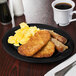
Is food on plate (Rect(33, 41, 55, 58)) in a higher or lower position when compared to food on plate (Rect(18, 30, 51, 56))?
lower

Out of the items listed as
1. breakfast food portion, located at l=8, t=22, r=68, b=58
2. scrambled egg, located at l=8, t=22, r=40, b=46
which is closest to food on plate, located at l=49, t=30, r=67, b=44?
breakfast food portion, located at l=8, t=22, r=68, b=58

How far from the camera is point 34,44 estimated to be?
820 mm

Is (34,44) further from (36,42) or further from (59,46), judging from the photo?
(59,46)

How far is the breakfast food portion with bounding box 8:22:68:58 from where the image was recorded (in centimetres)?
80

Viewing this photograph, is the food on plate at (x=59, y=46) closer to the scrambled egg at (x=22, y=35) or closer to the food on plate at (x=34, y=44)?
the food on plate at (x=34, y=44)

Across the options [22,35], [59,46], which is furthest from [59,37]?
[22,35]

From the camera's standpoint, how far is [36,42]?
2.72ft

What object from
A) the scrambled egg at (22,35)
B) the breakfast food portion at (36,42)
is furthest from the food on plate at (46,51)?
the scrambled egg at (22,35)

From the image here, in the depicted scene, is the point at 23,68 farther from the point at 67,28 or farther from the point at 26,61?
the point at 67,28

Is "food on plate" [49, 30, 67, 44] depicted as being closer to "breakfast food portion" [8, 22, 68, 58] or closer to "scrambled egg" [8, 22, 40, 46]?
"breakfast food portion" [8, 22, 68, 58]

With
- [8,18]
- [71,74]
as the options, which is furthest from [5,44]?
[71,74]

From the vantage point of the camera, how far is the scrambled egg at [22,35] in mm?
905

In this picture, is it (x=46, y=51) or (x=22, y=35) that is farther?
(x=22, y=35)

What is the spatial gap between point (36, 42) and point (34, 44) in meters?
0.02
